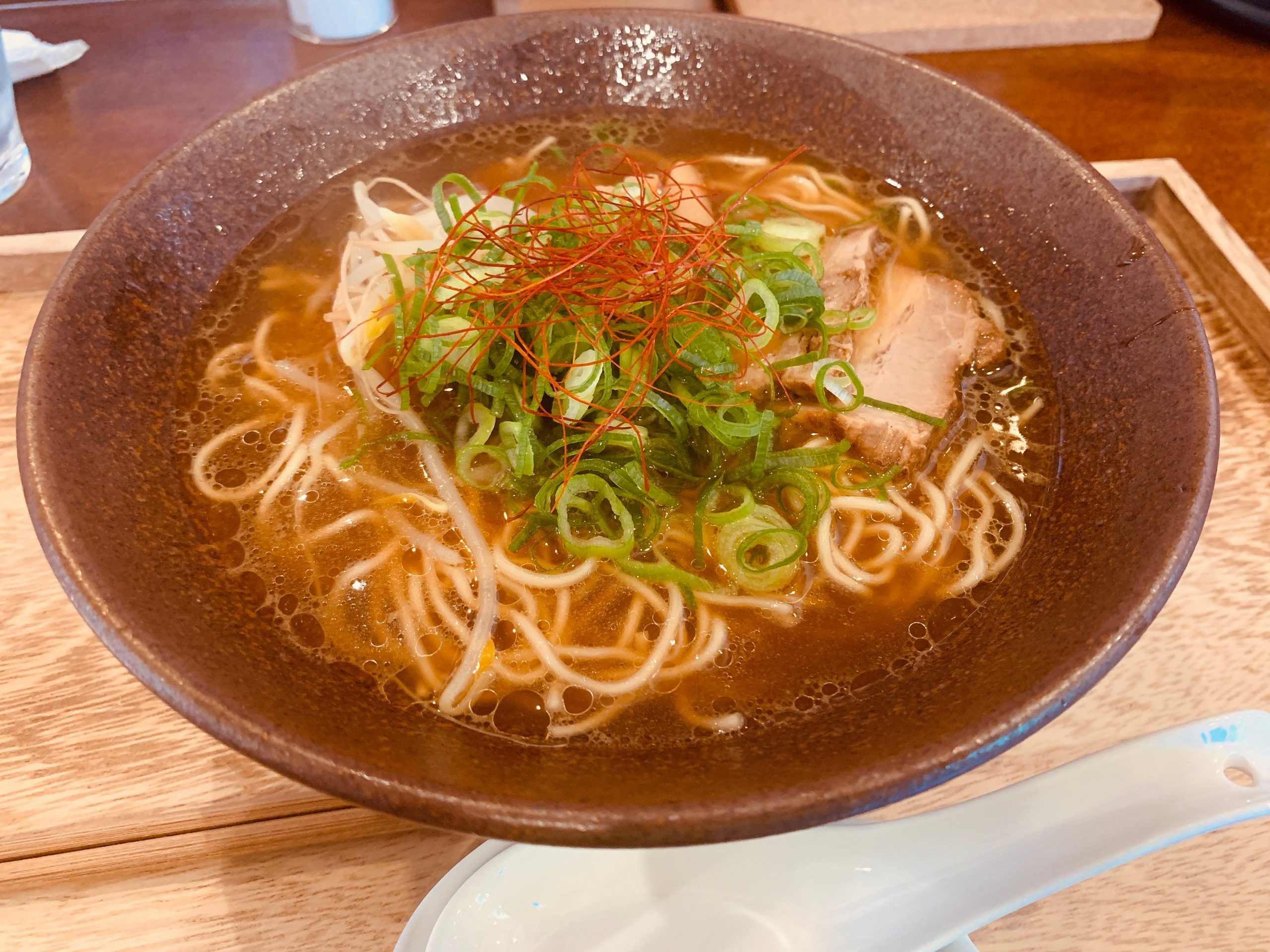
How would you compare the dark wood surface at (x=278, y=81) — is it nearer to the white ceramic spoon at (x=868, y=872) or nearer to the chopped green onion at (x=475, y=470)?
the chopped green onion at (x=475, y=470)

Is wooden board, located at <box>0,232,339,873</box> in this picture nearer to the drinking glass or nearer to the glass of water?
the glass of water

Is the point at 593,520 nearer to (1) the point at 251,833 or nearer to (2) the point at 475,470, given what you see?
(2) the point at 475,470

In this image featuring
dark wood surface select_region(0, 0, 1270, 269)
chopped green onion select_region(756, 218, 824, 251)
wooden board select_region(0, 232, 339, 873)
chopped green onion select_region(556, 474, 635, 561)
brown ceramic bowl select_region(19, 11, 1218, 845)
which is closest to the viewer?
brown ceramic bowl select_region(19, 11, 1218, 845)

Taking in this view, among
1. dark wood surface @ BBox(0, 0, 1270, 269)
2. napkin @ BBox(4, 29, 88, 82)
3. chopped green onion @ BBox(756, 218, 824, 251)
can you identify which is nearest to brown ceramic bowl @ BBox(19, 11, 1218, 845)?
chopped green onion @ BBox(756, 218, 824, 251)

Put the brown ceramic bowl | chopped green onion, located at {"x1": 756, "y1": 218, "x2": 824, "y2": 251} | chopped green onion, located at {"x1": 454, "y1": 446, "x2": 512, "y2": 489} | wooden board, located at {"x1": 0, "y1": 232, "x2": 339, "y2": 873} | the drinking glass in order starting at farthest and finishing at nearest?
the drinking glass, chopped green onion, located at {"x1": 756, "y1": 218, "x2": 824, "y2": 251}, chopped green onion, located at {"x1": 454, "y1": 446, "x2": 512, "y2": 489}, wooden board, located at {"x1": 0, "y1": 232, "x2": 339, "y2": 873}, the brown ceramic bowl

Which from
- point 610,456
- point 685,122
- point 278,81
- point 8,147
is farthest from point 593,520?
point 8,147

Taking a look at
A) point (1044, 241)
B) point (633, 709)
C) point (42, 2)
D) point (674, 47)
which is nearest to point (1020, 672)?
point (633, 709)
